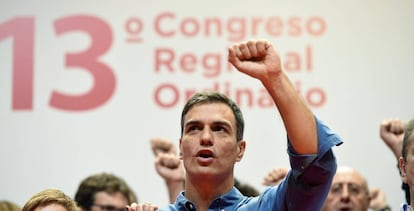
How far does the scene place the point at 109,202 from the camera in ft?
13.0

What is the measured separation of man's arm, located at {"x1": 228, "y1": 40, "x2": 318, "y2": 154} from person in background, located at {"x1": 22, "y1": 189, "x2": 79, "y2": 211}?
0.96 m

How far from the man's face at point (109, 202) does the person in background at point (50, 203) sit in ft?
2.97

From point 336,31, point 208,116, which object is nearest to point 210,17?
point 336,31

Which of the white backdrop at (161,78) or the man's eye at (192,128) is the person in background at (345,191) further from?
the man's eye at (192,128)

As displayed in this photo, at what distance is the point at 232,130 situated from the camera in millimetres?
2801

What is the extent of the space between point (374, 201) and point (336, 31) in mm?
→ 976

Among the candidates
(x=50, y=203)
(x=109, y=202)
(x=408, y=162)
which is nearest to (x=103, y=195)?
(x=109, y=202)

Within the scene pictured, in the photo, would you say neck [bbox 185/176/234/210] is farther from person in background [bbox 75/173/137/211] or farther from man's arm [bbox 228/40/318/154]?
person in background [bbox 75/173/137/211]

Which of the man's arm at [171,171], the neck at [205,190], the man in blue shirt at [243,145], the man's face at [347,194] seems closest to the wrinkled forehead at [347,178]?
the man's face at [347,194]

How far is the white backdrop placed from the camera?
4.80 metres

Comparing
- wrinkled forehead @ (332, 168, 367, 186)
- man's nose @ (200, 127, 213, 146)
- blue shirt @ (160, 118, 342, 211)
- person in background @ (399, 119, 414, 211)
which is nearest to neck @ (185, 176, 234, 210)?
man's nose @ (200, 127, 213, 146)

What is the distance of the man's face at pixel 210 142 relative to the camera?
2.71m

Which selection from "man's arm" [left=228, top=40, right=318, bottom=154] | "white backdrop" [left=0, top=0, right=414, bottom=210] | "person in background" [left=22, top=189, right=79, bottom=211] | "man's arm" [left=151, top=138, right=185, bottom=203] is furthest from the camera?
"white backdrop" [left=0, top=0, right=414, bottom=210]

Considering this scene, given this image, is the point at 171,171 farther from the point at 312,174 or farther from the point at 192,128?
the point at 312,174
